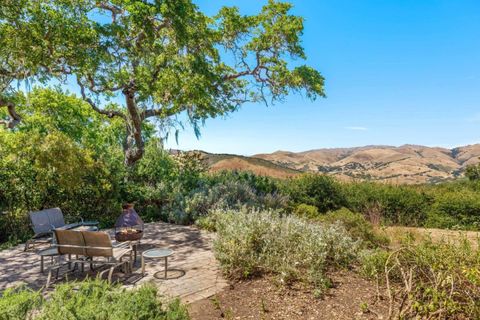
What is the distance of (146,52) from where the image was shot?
10.7 meters

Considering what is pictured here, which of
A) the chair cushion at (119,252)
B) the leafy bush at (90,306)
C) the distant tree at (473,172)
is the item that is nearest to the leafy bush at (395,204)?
the chair cushion at (119,252)

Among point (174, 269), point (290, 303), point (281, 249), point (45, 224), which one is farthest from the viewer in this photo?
point (45, 224)

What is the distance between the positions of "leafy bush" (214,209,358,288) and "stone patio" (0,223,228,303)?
1.28 ft

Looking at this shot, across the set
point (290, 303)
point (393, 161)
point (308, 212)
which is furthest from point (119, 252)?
point (393, 161)

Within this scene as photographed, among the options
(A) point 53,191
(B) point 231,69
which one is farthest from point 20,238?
(B) point 231,69

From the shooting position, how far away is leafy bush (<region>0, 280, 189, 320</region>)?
8.24 feet

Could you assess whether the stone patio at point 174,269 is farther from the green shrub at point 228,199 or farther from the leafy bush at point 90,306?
the green shrub at point 228,199

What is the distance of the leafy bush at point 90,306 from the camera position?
2.51 meters

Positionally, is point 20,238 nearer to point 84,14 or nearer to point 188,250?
point 188,250

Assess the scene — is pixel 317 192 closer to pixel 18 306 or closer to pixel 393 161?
pixel 18 306

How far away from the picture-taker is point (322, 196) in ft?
36.9

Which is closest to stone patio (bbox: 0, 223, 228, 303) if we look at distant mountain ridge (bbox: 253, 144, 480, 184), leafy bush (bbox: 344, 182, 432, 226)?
leafy bush (bbox: 344, 182, 432, 226)

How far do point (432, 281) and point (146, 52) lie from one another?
9885 millimetres

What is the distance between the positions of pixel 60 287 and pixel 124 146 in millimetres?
10192
